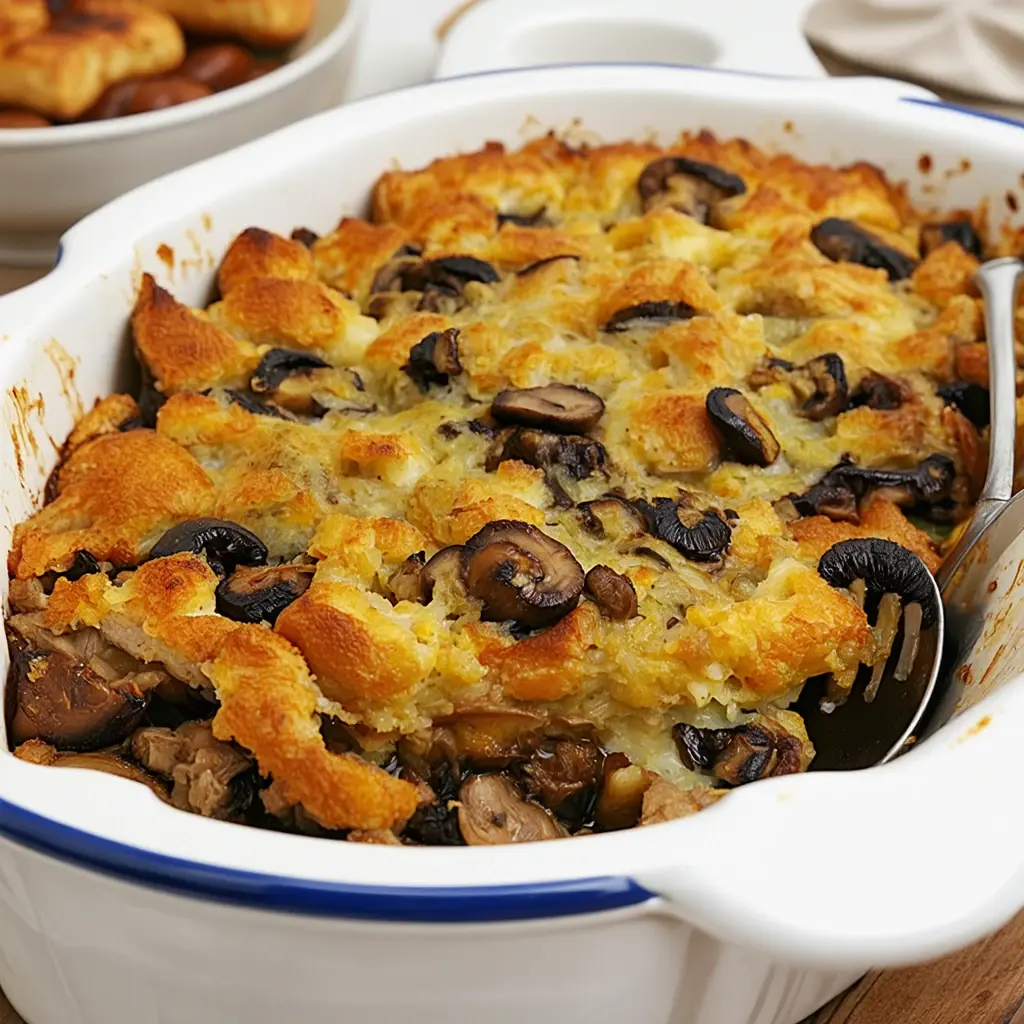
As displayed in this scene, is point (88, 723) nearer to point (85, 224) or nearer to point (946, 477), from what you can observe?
point (85, 224)

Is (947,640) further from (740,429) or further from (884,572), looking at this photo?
(740,429)

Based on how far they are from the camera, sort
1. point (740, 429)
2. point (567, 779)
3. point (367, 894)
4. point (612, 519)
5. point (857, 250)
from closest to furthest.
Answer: point (367, 894)
point (567, 779)
point (612, 519)
point (740, 429)
point (857, 250)

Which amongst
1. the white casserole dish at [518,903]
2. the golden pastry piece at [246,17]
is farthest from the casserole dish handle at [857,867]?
the golden pastry piece at [246,17]

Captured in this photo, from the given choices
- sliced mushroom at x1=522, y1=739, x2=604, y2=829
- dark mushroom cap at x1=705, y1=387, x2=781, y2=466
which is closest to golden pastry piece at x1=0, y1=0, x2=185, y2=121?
dark mushroom cap at x1=705, y1=387, x2=781, y2=466

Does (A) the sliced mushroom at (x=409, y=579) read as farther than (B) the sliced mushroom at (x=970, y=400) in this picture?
No

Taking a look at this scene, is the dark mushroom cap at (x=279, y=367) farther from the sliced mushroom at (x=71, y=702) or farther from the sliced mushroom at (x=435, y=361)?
→ the sliced mushroom at (x=71, y=702)

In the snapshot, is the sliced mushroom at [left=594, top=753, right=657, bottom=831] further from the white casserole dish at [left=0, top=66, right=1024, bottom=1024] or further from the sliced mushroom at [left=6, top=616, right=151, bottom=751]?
the sliced mushroom at [left=6, top=616, right=151, bottom=751]

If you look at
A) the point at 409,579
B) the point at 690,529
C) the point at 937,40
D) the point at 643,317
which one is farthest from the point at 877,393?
the point at 937,40

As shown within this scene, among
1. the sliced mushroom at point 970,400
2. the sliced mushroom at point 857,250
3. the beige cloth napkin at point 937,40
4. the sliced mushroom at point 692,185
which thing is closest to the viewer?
the sliced mushroom at point 970,400

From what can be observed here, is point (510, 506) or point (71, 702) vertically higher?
point (510, 506)
